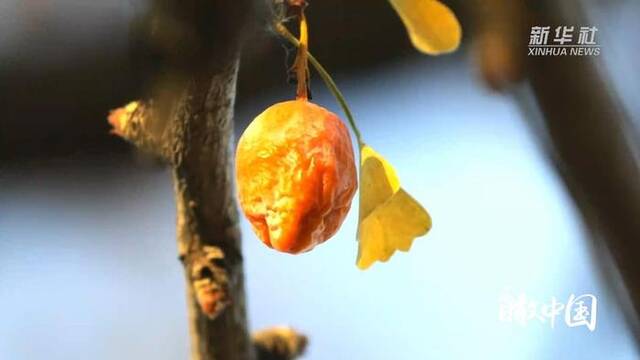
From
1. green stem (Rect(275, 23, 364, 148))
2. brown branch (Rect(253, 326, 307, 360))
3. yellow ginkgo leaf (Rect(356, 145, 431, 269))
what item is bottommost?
brown branch (Rect(253, 326, 307, 360))

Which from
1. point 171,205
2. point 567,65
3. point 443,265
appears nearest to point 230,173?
point 171,205

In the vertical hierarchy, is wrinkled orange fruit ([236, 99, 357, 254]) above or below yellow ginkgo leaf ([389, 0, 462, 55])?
below

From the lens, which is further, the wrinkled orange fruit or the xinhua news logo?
the xinhua news logo

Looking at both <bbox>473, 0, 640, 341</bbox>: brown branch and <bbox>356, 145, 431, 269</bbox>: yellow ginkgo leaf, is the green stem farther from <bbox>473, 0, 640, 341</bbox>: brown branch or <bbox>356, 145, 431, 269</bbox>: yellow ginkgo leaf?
<bbox>473, 0, 640, 341</bbox>: brown branch

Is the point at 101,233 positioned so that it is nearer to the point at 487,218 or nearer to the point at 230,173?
the point at 230,173

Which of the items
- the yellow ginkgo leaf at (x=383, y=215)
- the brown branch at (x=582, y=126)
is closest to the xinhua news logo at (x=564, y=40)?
the brown branch at (x=582, y=126)
